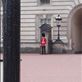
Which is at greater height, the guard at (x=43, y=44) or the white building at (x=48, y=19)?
the white building at (x=48, y=19)

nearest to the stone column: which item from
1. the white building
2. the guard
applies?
the guard

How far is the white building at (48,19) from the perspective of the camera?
39.2m

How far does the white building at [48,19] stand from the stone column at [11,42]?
35194 millimetres

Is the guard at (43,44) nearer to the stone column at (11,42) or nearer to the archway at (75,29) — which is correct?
the archway at (75,29)

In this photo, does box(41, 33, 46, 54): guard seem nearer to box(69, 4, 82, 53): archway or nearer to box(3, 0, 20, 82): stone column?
box(69, 4, 82, 53): archway

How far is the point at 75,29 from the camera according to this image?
4047cm

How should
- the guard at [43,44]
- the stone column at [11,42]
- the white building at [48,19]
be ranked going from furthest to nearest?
the white building at [48,19] → the guard at [43,44] → the stone column at [11,42]

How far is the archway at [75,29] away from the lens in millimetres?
39281

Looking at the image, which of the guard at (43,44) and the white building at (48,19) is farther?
the white building at (48,19)

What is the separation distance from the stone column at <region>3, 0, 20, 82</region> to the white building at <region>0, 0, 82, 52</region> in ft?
115

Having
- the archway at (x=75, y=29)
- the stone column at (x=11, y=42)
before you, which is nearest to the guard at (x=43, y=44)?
the archway at (x=75, y=29)

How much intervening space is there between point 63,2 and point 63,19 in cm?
171

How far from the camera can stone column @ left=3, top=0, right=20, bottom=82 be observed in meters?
3.52

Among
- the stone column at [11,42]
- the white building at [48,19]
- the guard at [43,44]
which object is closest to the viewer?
the stone column at [11,42]
